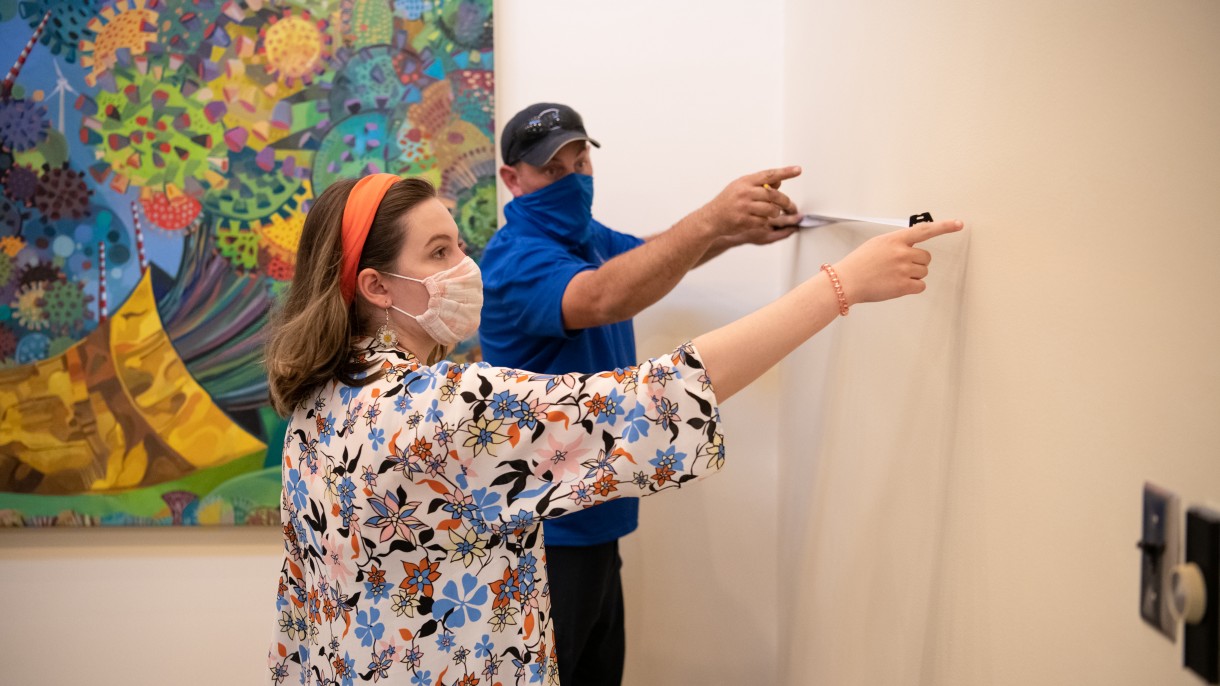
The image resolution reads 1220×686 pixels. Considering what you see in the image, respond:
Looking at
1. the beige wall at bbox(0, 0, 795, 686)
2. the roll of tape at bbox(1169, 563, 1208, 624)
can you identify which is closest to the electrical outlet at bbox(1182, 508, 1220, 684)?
the roll of tape at bbox(1169, 563, 1208, 624)

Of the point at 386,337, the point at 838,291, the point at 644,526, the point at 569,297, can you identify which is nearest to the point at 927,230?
the point at 838,291

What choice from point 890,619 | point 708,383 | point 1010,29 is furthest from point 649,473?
point 1010,29

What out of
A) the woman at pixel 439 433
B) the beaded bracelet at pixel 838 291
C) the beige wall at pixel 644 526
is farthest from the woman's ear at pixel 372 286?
the beige wall at pixel 644 526

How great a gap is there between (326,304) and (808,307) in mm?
580

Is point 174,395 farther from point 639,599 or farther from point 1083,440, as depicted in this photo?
point 1083,440

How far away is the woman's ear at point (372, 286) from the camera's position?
43.8 inches

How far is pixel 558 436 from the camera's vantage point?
98cm

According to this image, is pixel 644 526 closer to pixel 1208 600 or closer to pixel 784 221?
pixel 784 221

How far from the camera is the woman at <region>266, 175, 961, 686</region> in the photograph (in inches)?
38.0

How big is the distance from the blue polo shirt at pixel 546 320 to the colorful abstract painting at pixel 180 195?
316 mm

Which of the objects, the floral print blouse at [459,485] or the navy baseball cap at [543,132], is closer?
the floral print blouse at [459,485]

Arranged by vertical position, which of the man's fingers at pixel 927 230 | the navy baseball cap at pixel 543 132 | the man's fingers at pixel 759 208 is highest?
the navy baseball cap at pixel 543 132

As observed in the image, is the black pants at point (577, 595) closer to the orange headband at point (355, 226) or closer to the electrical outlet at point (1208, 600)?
the orange headband at point (355, 226)

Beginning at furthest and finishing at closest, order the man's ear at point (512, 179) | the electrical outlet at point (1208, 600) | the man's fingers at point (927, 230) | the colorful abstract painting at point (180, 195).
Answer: the colorful abstract painting at point (180, 195), the man's ear at point (512, 179), the man's fingers at point (927, 230), the electrical outlet at point (1208, 600)
